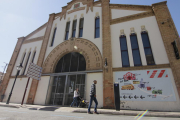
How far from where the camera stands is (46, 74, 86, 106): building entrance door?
1019 cm

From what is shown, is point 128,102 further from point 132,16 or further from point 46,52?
point 46,52

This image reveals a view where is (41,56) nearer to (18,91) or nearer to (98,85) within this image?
(18,91)

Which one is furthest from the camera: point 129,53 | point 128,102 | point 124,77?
point 129,53

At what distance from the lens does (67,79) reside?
1094 centimetres

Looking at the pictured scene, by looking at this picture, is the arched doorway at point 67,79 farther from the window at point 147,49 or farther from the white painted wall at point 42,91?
the window at point 147,49

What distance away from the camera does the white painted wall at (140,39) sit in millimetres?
8740

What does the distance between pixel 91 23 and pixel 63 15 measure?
5.60 metres

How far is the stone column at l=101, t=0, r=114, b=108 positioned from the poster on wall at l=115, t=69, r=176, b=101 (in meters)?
0.91

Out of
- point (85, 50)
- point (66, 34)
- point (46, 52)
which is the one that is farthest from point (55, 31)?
point (85, 50)

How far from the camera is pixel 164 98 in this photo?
24.3ft

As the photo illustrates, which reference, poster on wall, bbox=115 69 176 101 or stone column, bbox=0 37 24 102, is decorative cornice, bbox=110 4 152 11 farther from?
A: stone column, bbox=0 37 24 102

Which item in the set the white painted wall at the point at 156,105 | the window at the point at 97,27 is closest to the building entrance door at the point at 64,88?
the white painted wall at the point at 156,105

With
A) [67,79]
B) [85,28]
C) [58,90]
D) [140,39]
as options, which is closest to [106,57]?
[140,39]

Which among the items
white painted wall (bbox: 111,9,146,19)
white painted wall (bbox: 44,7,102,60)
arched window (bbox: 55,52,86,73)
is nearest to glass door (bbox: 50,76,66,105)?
arched window (bbox: 55,52,86,73)
